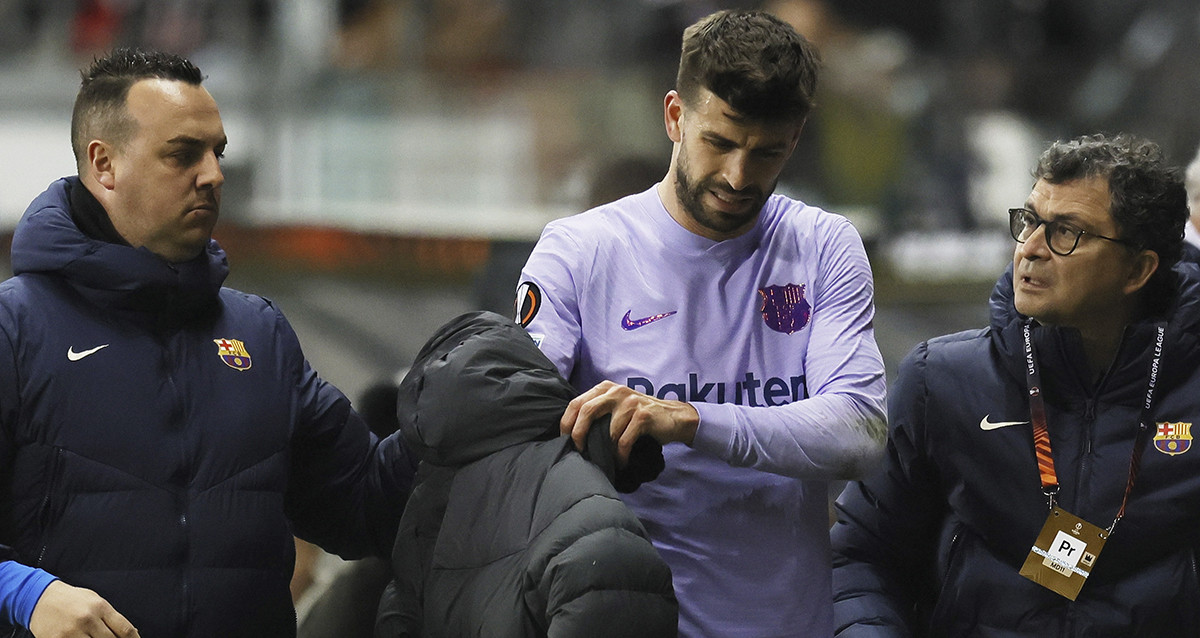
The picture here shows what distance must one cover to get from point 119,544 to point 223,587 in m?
0.18

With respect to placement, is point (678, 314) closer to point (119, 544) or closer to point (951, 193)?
point (119, 544)

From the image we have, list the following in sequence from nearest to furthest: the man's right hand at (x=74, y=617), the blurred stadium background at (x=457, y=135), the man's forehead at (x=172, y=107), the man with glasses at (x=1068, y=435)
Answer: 1. the man's right hand at (x=74, y=617)
2. the man's forehead at (x=172, y=107)
3. the man with glasses at (x=1068, y=435)
4. the blurred stadium background at (x=457, y=135)

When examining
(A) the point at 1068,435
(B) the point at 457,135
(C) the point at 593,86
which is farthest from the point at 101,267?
(C) the point at 593,86

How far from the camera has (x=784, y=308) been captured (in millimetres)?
2305

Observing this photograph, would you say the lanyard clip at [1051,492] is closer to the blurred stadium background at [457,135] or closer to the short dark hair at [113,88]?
the short dark hair at [113,88]

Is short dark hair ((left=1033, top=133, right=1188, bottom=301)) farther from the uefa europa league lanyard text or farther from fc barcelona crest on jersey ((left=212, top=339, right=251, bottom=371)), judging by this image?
fc barcelona crest on jersey ((left=212, top=339, right=251, bottom=371))

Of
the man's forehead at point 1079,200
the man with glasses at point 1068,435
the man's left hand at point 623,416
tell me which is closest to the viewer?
the man's left hand at point 623,416

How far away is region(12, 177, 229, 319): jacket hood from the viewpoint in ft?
7.72

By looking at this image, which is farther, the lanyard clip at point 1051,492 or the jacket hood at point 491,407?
the lanyard clip at point 1051,492

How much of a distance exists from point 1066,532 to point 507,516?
1.14 meters

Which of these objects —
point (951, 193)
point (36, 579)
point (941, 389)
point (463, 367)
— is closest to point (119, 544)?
point (36, 579)

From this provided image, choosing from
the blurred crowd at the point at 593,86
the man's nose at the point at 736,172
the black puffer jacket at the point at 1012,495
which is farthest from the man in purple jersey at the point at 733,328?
the blurred crowd at the point at 593,86

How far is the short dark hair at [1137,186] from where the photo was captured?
8.72 feet

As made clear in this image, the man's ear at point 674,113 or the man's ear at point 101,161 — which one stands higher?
the man's ear at point 674,113
